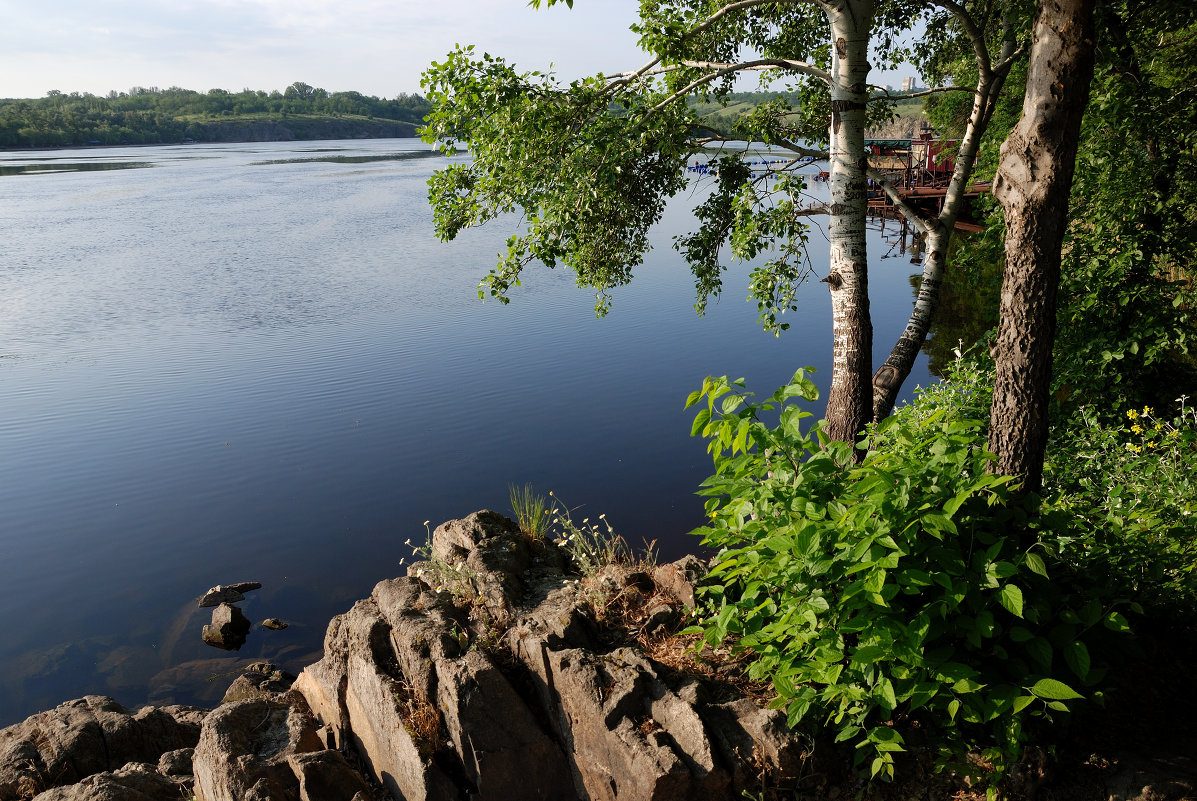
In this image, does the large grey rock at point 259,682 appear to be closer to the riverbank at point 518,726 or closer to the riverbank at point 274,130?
the riverbank at point 518,726

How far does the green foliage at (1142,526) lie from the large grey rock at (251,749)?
501 centimetres

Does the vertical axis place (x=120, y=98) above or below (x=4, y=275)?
above

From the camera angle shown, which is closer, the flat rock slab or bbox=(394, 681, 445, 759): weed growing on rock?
bbox=(394, 681, 445, 759): weed growing on rock

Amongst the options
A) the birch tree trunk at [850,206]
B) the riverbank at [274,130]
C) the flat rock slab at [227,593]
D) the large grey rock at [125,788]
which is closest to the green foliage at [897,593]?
the birch tree trunk at [850,206]

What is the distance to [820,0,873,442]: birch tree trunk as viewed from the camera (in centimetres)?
735

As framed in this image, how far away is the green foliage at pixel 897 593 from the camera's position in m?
3.49

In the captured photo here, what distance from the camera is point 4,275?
89.5ft

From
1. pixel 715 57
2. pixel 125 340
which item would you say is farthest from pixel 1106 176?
pixel 125 340

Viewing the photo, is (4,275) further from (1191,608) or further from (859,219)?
(1191,608)

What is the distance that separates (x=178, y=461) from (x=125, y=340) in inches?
335

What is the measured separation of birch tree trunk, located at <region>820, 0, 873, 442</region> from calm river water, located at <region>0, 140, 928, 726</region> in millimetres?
4081

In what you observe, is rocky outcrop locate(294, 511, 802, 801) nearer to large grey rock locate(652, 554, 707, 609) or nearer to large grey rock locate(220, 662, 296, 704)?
large grey rock locate(652, 554, 707, 609)

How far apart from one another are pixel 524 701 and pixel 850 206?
5.40m

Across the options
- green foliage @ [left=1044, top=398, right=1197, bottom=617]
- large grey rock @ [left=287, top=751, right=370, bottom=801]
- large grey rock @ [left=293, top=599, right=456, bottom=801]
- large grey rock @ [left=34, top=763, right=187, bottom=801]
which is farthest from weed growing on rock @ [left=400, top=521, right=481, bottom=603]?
green foliage @ [left=1044, top=398, right=1197, bottom=617]
